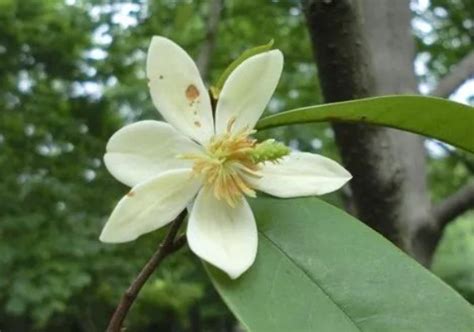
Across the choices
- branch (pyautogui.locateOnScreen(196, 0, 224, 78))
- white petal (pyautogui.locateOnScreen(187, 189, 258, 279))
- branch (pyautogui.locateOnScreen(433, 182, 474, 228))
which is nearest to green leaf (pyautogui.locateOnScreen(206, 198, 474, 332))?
white petal (pyautogui.locateOnScreen(187, 189, 258, 279))

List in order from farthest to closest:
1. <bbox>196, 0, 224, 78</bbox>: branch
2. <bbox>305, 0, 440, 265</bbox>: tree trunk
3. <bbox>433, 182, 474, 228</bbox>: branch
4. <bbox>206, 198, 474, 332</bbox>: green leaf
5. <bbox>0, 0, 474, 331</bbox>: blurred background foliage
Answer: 1. <bbox>0, 0, 474, 331</bbox>: blurred background foliage
2. <bbox>196, 0, 224, 78</bbox>: branch
3. <bbox>433, 182, 474, 228</bbox>: branch
4. <bbox>305, 0, 440, 265</bbox>: tree trunk
5. <bbox>206, 198, 474, 332</bbox>: green leaf

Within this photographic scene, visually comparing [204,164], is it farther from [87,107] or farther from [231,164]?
[87,107]

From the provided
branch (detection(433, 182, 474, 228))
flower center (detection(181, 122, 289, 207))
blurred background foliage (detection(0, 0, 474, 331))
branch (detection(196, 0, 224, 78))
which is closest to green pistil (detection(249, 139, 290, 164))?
flower center (detection(181, 122, 289, 207))

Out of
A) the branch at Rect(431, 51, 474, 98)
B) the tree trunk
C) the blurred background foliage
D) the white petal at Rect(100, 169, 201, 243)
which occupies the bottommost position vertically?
the blurred background foliage

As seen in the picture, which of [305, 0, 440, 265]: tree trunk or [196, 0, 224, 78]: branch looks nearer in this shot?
[305, 0, 440, 265]: tree trunk

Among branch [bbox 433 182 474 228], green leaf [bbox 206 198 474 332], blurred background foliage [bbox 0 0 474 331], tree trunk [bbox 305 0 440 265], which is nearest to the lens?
green leaf [bbox 206 198 474 332]

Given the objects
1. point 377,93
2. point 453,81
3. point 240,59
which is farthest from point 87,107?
point 240,59

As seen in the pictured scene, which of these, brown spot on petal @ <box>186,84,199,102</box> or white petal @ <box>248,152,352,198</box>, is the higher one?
brown spot on petal @ <box>186,84,199,102</box>

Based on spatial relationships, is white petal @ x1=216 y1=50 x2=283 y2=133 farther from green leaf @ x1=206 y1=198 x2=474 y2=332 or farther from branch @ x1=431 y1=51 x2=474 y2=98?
branch @ x1=431 y1=51 x2=474 y2=98
